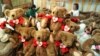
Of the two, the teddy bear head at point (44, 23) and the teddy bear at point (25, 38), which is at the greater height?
the teddy bear head at point (44, 23)

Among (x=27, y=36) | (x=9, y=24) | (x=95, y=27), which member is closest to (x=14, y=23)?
(x=9, y=24)

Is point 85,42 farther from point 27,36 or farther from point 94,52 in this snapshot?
point 27,36

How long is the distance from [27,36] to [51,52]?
0.20 meters

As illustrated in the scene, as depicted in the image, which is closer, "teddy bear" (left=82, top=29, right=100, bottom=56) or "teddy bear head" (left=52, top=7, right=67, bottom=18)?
"teddy bear" (left=82, top=29, right=100, bottom=56)

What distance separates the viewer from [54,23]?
46.9 inches

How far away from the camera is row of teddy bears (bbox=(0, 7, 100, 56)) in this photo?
110 cm

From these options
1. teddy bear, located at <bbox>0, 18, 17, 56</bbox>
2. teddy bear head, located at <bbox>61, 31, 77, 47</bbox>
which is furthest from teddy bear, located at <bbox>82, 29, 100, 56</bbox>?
teddy bear, located at <bbox>0, 18, 17, 56</bbox>

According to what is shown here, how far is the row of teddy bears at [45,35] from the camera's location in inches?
43.2

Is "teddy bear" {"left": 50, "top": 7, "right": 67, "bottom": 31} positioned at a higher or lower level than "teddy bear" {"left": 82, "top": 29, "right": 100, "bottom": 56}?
higher

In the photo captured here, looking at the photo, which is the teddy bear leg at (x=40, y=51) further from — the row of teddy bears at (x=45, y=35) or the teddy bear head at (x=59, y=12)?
the teddy bear head at (x=59, y=12)

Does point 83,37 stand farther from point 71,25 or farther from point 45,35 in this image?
point 45,35

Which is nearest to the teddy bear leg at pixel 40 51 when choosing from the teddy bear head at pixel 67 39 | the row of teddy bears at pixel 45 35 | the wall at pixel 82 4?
the row of teddy bears at pixel 45 35

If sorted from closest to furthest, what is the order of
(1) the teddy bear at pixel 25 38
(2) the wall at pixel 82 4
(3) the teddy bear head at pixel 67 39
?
(3) the teddy bear head at pixel 67 39 → (1) the teddy bear at pixel 25 38 → (2) the wall at pixel 82 4

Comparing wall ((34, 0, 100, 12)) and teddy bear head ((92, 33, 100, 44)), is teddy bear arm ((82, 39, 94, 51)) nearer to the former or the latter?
teddy bear head ((92, 33, 100, 44))
